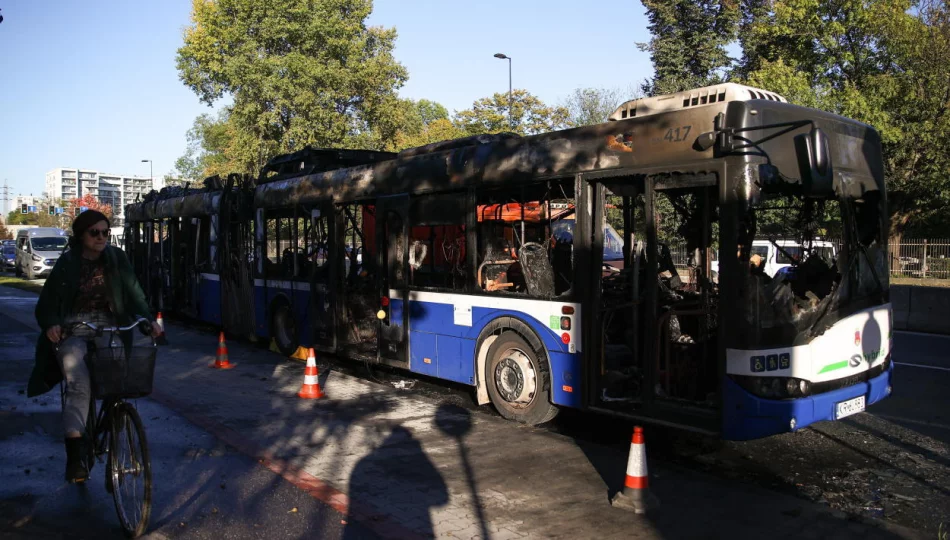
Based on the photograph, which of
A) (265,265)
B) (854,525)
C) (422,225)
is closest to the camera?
(854,525)

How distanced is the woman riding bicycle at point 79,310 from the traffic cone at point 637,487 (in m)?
3.45

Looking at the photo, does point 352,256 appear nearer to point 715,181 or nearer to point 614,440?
point 614,440

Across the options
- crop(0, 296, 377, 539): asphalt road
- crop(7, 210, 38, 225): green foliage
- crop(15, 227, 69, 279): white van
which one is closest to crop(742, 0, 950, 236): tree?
crop(0, 296, 377, 539): asphalt road

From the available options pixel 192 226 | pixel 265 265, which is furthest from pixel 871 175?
pixel 192 226

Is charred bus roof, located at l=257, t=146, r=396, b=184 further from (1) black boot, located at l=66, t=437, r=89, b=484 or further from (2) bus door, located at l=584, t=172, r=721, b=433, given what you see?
(1) black boot, located at l=66, t=437, r=89, b=484

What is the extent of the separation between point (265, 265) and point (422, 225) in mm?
4865

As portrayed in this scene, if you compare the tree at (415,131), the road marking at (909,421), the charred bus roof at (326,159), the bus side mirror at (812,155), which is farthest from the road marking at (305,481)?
the tree at (415,131)

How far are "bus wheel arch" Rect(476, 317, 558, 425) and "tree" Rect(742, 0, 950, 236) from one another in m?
24.0

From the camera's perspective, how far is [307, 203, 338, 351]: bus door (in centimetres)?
1124

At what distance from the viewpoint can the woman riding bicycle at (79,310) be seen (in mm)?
5109

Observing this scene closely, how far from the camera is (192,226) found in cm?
1625

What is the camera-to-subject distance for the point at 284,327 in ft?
42.0

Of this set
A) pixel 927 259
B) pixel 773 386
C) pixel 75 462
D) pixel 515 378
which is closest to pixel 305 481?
pixel 75 462

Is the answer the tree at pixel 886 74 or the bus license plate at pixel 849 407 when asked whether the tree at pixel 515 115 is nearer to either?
the tree at pixel 886 74
